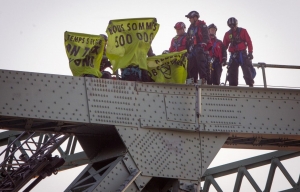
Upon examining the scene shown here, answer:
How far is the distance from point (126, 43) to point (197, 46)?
7.80ft

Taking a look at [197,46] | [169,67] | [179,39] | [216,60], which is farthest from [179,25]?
[169,67]

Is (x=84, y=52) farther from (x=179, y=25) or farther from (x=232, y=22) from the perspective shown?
(x=232, y=22)

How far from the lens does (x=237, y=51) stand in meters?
20.4

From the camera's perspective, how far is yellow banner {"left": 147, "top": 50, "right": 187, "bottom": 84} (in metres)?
18.3

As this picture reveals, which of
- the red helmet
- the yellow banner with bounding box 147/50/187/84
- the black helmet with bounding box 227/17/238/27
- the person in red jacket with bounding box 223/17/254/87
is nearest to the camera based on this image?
the yellow banner with bounding box 147/50/187/84

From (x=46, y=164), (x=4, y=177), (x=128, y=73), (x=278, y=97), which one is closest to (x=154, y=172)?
(x=128, y=73)

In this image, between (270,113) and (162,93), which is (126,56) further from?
(270,113)

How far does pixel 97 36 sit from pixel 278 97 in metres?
4.47

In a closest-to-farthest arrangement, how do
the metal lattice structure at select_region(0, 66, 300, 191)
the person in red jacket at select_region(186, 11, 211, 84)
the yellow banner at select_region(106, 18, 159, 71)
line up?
the metal lattice structure at select_region(0, 66, 300, 191), the yellow banner at select_region(106, 18, 159, 71), the person in red jacket at select_region(186, 11, 211, 84)

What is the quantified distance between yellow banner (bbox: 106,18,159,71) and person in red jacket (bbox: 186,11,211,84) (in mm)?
1756

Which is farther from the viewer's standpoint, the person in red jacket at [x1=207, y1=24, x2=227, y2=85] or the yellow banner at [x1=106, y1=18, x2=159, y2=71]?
the person in red jacket at [x1=207, y1=24, x2=227, y2=85]

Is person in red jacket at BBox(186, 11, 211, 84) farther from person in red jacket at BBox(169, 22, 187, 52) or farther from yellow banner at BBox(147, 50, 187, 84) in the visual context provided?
yellow banner at BBox(147, 50, 187, 84)

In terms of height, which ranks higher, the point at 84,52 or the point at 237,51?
the point at 237,51

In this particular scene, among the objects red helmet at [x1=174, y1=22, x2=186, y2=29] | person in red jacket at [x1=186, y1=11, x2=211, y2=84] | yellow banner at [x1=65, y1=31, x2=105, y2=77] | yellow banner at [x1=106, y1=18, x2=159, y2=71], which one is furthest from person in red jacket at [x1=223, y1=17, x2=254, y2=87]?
yellow banner at [x1=65, y1=31, x2=105, y2=77]
